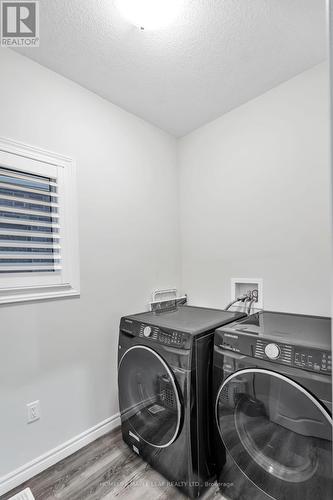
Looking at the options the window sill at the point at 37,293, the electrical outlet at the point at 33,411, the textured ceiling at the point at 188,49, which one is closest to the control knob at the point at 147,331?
the window sill at the point at 37,293

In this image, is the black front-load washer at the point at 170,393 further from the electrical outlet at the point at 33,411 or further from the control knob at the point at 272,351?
the electrical outlet at the point at 33,411

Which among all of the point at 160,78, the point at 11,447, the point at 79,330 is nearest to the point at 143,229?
the point at 79,330

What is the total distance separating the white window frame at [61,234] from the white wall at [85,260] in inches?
2.1

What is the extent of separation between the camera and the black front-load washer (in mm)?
1321

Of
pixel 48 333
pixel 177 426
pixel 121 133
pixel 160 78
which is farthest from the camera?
pixel 121 133

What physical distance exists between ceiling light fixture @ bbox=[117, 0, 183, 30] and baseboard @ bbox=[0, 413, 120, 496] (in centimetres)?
251

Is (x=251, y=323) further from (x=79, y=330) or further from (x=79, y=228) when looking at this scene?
(x=79, y=228)

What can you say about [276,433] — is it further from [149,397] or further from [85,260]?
[85,260]

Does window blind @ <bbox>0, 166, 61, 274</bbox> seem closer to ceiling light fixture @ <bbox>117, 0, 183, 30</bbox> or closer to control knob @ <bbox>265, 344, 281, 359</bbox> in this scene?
ceiling light fixture @ <bbox>117, 0, 183, 30</bbox>

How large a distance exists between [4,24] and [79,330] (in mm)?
1838

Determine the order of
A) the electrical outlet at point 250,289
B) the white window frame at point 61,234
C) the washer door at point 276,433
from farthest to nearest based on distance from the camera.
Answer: the electrical outlet at point 250,289, the white window frame at point 61,234, the washer door at point 276,433

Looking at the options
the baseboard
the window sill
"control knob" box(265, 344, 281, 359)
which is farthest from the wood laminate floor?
the window sill

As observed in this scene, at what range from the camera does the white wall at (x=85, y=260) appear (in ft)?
4.85

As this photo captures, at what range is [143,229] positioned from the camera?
2.19 metres
